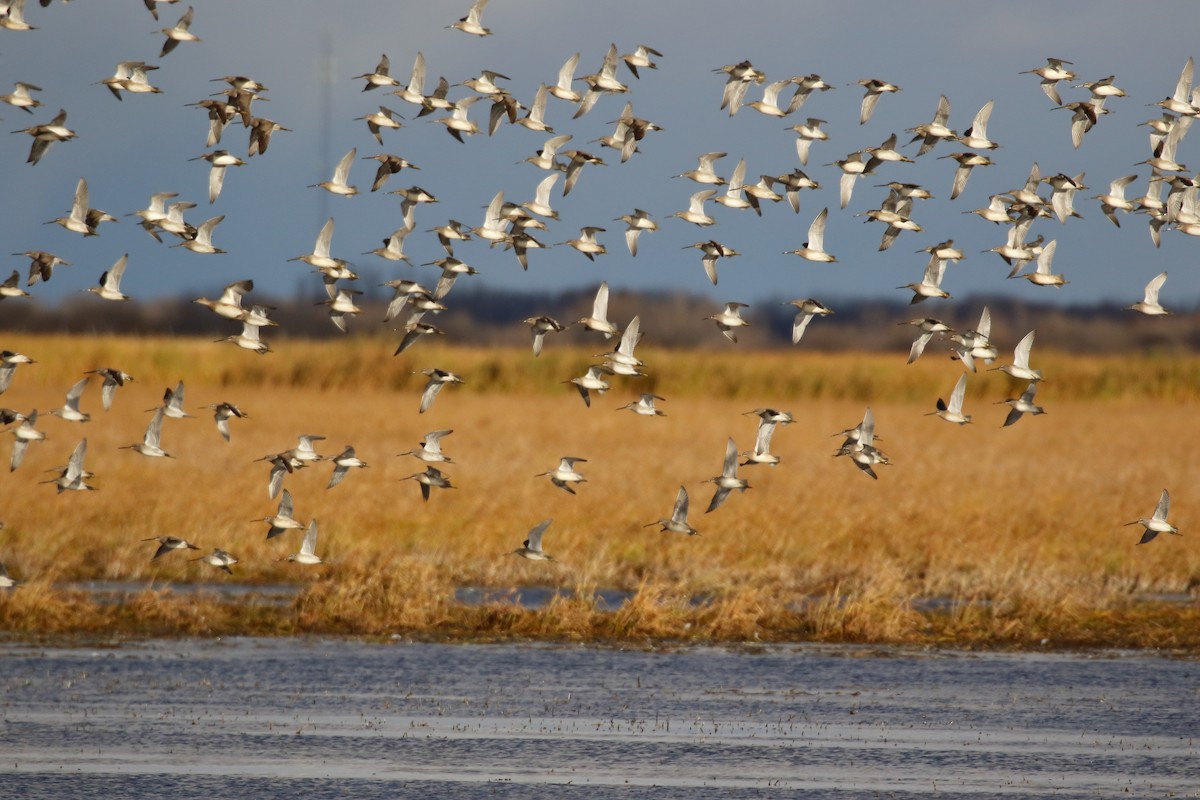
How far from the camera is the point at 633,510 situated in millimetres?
32781

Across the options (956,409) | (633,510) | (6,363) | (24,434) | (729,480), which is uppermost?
(956,409)

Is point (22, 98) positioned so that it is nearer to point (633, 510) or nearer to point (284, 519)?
point (284, 519)

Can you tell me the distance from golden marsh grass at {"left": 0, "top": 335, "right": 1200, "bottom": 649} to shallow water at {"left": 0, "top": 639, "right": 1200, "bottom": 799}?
112cm

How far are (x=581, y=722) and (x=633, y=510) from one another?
14.6 m

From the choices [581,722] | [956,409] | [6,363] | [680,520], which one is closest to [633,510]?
[680,520]

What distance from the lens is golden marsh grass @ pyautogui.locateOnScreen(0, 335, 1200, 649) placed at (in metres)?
23.3

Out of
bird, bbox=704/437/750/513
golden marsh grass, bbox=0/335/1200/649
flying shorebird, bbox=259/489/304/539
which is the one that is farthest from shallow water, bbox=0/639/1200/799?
bird, bbox=704/437/750/513

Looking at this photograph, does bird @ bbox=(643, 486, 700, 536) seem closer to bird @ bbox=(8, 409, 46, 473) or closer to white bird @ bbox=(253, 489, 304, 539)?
white bird @ bbox=(253, 489, 304, 539)

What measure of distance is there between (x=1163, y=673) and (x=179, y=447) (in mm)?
25807

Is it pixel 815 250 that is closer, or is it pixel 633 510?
pixel 815 250

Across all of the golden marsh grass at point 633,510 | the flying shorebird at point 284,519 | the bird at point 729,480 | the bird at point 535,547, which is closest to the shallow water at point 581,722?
the golden marsh grass at point 633,510

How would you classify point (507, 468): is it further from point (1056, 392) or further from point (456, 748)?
point (1056, 392)

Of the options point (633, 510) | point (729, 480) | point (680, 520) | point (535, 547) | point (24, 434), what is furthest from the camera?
point (633, 510)

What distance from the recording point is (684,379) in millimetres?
58000
